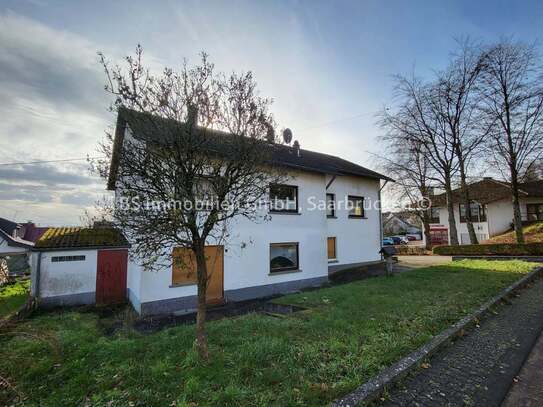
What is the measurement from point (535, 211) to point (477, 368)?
115 ft

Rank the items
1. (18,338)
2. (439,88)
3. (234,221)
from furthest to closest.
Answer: (439,88)
(234,221)
(18,338)

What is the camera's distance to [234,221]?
961 centimetres

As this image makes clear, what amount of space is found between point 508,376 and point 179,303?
7746 mm

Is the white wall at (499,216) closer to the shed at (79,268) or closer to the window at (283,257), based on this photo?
the window at (283,257)

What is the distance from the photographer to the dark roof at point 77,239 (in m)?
9.60

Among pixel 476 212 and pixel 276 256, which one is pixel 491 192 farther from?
pixel 276 256

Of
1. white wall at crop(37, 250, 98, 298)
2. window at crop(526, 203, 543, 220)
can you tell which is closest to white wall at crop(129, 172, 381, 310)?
white wall at crop(37, 250, 98, 298)

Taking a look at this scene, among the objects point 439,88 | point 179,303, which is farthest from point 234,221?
point 439,88

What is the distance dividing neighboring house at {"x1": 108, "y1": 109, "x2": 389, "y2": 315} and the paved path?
162 inches

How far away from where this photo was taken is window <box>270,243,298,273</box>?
10758 mm

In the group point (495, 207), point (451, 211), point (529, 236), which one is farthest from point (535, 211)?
point (451, 211)

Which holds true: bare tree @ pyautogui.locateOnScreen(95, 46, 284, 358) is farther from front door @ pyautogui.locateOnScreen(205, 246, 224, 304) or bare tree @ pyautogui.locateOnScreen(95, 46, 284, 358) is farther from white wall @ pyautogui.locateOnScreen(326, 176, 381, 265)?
white wall @ pyautogui.locateOnScreen(326, 176, 381, 265)

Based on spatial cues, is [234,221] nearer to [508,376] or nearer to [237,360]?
[237,360]

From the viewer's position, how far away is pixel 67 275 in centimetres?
966
